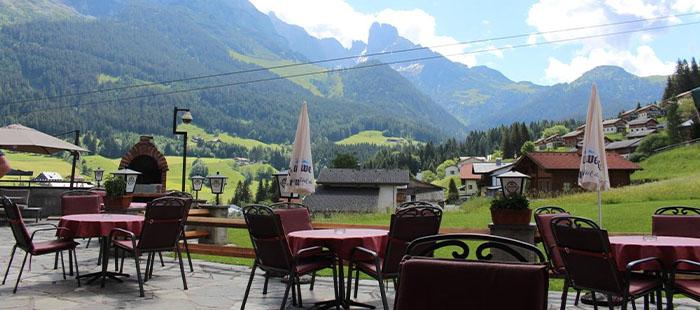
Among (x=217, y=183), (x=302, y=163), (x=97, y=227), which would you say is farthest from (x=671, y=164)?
(x=97, y=227)

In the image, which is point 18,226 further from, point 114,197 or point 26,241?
point 114,197

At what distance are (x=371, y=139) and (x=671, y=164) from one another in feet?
426

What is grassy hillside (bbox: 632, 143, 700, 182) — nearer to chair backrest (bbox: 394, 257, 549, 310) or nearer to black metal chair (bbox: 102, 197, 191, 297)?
black metal chair (bbox: 102, 197, 191, 297)

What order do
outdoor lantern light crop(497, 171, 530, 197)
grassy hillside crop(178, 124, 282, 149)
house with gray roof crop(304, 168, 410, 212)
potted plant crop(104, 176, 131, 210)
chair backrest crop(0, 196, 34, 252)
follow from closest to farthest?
chair backrest crop(0, 196, 34, 252)
outdoor lantern light crop(497, 171, 530, 197)
potted plant crop(104, 176, 131, 210)
house with gray roof crop(304, 168, 410, 212)
grassy hillside crop(178, 124, 282, 149)

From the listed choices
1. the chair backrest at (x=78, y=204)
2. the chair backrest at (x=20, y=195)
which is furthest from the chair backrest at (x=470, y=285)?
the chair backrest at (x=20, y=195)

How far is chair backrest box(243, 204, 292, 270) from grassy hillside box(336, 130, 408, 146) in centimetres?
16676

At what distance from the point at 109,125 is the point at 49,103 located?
16.9 meters

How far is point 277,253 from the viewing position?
4773 millimetres

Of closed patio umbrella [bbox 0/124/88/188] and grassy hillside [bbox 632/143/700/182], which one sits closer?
closed patio umbrella [bbox 0/124/88/188]

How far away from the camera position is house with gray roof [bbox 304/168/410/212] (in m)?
58.2

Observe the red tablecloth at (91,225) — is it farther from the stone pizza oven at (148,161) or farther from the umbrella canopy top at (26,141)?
the stone pizza oven at (148,161)

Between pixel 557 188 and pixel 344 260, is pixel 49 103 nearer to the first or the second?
pixel 557 188

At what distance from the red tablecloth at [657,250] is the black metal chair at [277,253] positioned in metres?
2.36

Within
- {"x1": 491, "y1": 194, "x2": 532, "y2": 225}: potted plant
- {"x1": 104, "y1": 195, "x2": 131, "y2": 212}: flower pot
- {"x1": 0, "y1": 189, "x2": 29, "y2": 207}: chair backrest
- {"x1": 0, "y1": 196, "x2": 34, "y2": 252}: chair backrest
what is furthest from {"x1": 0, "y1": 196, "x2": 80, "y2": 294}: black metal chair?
{"x1": 0, "y1": 189, "x2": 29, "y2": 207}: chair backrest
